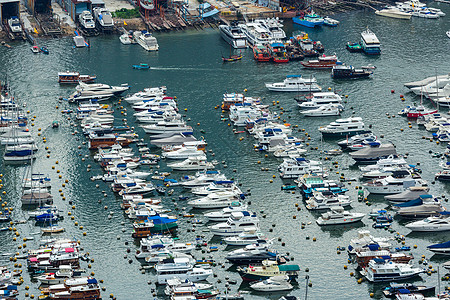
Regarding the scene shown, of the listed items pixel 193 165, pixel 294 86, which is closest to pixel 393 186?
pixel 193 165

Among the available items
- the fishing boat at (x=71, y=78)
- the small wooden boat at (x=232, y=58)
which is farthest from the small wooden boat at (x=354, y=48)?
the fishing boat at (x=71, y=78)

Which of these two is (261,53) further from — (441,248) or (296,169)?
(441,248)

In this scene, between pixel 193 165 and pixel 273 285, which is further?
pixel 193 165

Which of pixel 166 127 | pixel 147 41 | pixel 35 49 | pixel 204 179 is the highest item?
pixel 204 179

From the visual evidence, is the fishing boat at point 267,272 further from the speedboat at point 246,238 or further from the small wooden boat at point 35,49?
the small wooden boat at point 35,49

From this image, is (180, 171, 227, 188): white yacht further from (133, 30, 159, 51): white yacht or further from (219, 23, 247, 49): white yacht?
(219, 23, 247, 49): white yacht

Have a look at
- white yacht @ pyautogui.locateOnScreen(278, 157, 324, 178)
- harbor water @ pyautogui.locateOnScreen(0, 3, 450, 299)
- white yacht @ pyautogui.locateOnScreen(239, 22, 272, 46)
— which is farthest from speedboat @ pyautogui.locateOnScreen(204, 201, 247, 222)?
white yacht @ pyautogui.locateOnScreen(239, 22, 272, 46)
